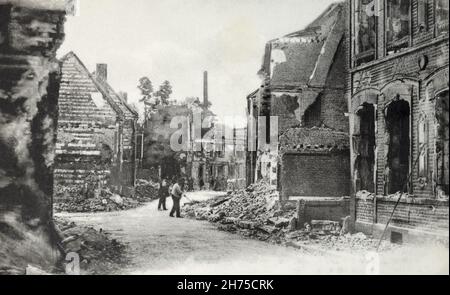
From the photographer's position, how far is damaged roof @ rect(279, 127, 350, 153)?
11.9m

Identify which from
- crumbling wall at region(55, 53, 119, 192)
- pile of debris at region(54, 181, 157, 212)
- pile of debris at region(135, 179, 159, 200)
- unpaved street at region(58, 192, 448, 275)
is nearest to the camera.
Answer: unpaved street at region(58, 192, 448, 275)

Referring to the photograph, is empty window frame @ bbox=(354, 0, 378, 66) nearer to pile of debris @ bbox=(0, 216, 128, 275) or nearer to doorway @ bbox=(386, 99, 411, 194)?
doorway @ bbox=(386, 99, 411, 194)

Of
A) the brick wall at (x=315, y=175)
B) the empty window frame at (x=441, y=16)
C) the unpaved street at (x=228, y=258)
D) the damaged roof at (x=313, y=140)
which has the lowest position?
the unpaved street at (x=228, y=258)

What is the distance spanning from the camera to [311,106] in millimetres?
12297

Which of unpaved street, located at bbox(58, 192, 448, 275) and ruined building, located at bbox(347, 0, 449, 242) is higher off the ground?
ruined building, located at bbox(347, 0, 449, 242)

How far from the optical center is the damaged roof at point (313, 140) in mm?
11922

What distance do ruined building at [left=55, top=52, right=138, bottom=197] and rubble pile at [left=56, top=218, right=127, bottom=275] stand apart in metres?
3.04

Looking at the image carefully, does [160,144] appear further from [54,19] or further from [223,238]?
[54,19]

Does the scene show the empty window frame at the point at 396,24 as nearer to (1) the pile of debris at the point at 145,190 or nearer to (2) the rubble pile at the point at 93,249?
(2) the rubble pile at the point at 93,249

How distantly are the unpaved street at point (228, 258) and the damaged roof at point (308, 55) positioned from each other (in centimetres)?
425

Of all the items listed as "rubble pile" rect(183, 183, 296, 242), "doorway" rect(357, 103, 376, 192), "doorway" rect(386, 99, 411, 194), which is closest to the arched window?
"doorway" rect(386, 99, 411, 194)

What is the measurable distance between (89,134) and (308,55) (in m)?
6.10

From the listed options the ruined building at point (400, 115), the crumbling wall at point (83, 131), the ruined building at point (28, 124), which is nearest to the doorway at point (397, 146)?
the ruined building at point (400, 115)
